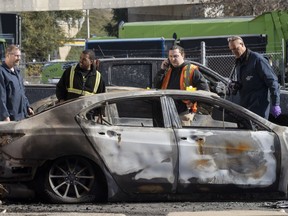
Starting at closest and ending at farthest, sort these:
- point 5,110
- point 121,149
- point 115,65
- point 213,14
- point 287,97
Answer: point 121,149
point 5,110
point 287,97
point 115,65
point 213,14

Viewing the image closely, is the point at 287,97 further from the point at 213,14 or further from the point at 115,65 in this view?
the point at 213,14

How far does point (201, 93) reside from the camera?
7.12 meters

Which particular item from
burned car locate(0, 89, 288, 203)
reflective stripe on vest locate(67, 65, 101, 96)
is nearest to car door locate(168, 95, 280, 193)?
burned car locate(0, 89, 288, 203)

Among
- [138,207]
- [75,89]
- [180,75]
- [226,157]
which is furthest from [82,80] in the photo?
[226,157]

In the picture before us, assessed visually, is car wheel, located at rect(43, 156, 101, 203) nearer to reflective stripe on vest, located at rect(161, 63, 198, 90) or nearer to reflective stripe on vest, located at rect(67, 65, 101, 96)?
reflective stripe on vest, located at rect(67, 65, 101, 96)

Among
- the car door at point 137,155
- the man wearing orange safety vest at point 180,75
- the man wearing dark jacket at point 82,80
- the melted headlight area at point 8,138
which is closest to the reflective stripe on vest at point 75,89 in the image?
the man wearing dark jacket at point 82,80

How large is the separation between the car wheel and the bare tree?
23371 mm

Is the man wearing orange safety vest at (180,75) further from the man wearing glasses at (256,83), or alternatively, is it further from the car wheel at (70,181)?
the car wheel at (70,181)

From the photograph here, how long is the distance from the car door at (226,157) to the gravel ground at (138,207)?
0.64 ft

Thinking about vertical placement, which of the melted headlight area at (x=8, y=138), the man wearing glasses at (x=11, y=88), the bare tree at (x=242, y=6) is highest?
the bare tree at (x=242, y=6)

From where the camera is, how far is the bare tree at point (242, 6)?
30297 millimetres

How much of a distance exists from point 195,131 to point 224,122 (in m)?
0.37

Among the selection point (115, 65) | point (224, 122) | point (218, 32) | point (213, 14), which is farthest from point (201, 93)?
point (213, 14)

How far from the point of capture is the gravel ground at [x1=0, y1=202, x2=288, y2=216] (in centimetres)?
652
